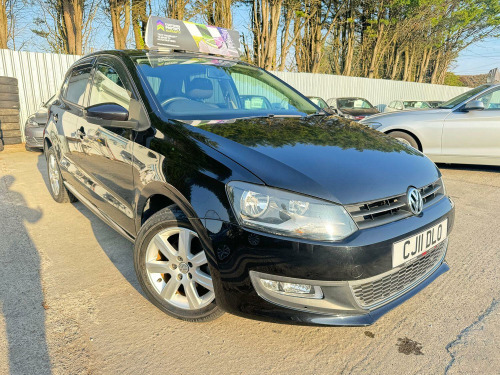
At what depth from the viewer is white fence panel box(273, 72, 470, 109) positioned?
17.0m

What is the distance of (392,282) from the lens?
196cm

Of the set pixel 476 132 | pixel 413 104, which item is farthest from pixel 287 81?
pixel 476 132

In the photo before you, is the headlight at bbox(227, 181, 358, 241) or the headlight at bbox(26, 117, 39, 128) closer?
the headlight at bbox(227, 181, 358, 241)

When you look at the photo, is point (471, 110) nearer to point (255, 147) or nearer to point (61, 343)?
point (255, 147)

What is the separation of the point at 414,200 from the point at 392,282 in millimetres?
442

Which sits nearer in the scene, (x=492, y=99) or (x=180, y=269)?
(x=180, y=269)

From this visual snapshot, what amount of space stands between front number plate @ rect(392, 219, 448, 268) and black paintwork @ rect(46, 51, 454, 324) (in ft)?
0.15

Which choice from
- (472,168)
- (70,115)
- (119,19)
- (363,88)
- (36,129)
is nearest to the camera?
(70,115)

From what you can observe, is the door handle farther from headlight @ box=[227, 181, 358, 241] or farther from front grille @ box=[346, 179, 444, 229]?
front grille @ box=[346, 179, 444, 229]

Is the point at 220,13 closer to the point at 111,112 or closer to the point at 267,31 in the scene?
the point at 267,31

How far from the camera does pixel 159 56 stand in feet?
10.2

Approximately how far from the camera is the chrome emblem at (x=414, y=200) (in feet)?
6.54

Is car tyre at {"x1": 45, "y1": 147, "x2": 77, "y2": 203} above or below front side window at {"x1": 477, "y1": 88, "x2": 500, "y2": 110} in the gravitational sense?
below

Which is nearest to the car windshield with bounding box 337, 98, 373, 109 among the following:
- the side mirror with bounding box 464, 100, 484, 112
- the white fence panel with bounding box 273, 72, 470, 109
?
the white fence panel with bounding box 273, 72, 470, 109
